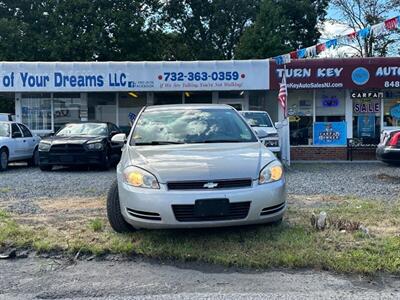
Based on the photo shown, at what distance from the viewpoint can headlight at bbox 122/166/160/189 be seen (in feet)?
16.5

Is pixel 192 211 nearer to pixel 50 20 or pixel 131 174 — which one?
pixel 131 174

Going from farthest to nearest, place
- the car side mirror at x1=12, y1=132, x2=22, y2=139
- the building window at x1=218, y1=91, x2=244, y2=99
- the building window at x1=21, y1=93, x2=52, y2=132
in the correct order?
the building window at x1=218, y1=91, x2=244, y2=99 < the building window at x1=21, y1=93, x2=52, y2=132 < the car side mirror at x1=12, y1=132, x2=22, y2=139

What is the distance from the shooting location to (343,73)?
1662 cm

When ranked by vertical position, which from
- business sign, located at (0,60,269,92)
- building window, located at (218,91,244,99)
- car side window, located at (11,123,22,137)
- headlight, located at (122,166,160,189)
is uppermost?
business sign, located at (0,60,269,92)

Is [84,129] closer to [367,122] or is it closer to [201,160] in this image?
[201,160]

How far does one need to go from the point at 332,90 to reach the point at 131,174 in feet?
45.0

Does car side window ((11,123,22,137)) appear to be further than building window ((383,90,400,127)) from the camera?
No

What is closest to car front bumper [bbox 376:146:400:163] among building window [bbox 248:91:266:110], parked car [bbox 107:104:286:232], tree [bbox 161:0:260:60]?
building window [bbox 248:91:266:110]

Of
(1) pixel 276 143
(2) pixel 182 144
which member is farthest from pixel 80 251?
(1) pixel 276 143

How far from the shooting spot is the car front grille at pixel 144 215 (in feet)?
16.2

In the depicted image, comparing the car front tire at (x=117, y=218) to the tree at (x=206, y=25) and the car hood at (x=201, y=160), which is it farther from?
the tree at (x=206, y=25)

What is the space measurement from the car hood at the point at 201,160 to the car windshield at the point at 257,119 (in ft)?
26.9

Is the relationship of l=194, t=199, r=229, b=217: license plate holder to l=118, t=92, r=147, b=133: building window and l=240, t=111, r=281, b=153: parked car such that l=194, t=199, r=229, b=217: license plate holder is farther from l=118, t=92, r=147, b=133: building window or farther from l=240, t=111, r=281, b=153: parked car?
l=118, t=92, r=147, b=133: building window

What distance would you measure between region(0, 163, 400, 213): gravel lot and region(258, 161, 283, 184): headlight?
11.5 feet
